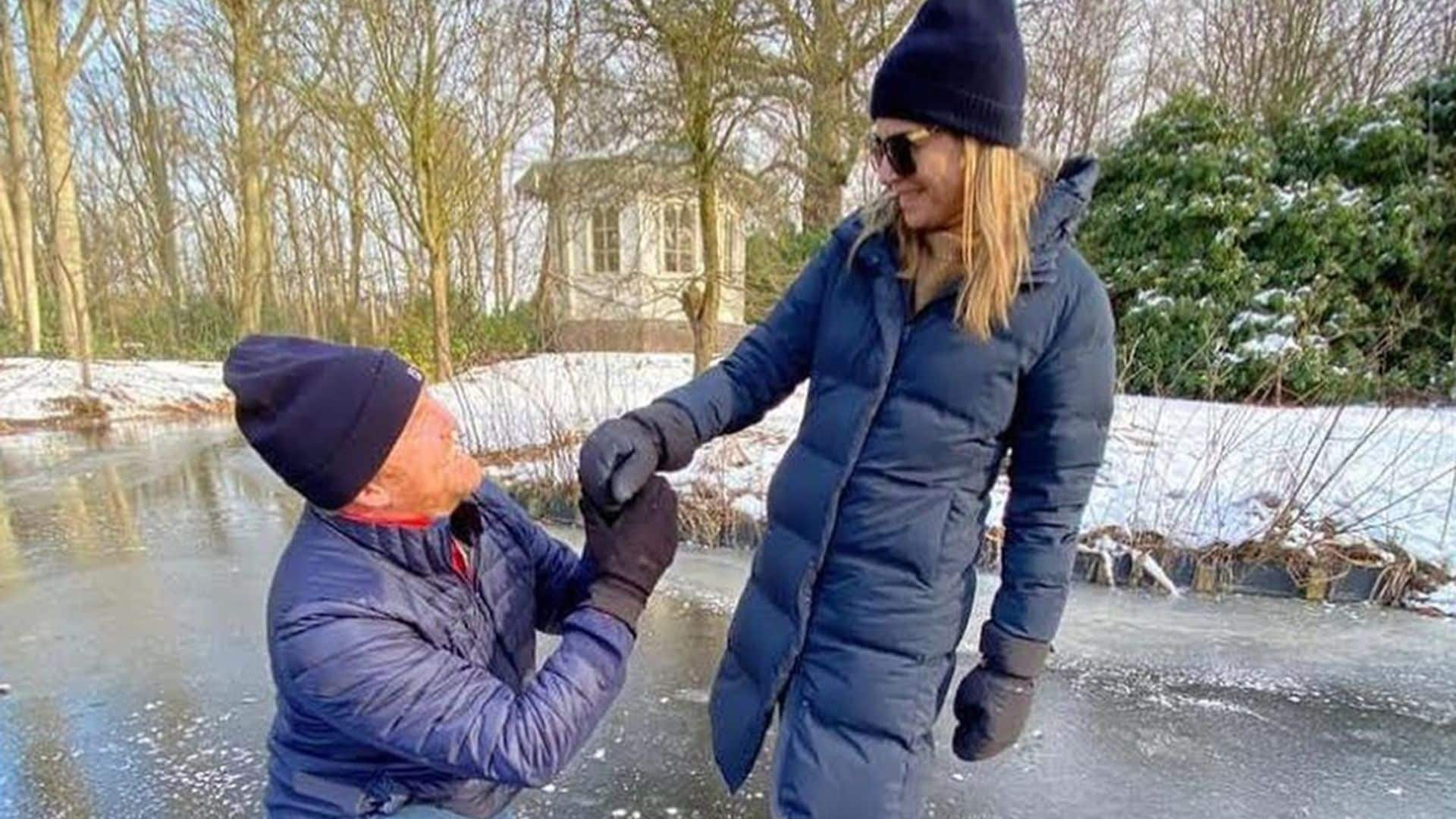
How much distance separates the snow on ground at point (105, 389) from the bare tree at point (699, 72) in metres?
7.47

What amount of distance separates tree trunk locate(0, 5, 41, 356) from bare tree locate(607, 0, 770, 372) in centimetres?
1227

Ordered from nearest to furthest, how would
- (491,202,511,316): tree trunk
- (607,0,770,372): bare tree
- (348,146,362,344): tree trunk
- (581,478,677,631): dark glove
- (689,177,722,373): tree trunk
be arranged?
(581,478,677,631): dark glove
(607,0,770,372): bare tree
(689,177,722,373): tree trunk
(491,202,511,316): tree trunk
(348,146,362,344): tree trunk

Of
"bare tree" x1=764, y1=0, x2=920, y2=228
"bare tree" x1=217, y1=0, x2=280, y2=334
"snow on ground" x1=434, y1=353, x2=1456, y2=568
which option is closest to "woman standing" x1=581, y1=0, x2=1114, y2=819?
"snow on ground" x1=434, y1=353, x2=1456, y2=568

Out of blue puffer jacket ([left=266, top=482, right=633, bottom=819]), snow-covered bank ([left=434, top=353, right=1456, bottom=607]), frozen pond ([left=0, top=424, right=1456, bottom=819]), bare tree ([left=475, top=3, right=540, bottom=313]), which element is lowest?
frozen pond ([left=0, top=424, right=1456, bottom=819])

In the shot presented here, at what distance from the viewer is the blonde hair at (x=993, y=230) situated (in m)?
1.21

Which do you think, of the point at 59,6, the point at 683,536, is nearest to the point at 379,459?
the point at 683,536

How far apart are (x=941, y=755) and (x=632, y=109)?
17.2 feet

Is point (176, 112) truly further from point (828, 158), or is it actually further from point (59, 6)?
point (828, 158)

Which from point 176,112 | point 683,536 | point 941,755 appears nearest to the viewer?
point 941,755

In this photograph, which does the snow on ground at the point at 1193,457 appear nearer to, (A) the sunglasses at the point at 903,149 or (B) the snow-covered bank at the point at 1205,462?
(B) the snow-covered bank at the point at 1205,462

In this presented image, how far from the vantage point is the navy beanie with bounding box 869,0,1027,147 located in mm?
1226

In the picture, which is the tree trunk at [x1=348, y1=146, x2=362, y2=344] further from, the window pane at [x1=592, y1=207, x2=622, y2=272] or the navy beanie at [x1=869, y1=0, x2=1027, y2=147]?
the navy beanie at [x1=869, y1=0, x2=1027, y2=147]

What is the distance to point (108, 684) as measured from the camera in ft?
9.52

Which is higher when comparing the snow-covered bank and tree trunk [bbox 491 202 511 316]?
tree trunk [bbox 491 202 511 316]
